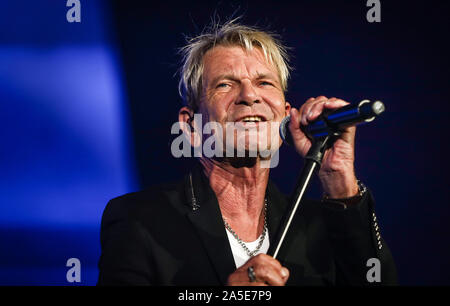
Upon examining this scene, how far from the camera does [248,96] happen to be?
1.51m

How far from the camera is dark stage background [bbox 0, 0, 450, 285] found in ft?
5.90

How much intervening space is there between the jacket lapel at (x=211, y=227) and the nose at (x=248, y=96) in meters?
0.37

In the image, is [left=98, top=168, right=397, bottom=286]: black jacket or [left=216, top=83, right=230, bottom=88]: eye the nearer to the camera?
[left=98, top=168, right=397, bottom=286]: black jacket

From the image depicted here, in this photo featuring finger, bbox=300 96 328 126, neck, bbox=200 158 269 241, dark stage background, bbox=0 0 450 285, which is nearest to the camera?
finger, bbox=300 96 328 126

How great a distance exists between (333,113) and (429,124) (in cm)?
107

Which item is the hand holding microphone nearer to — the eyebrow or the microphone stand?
the microphone stand

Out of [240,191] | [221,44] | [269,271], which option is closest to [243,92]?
[221,44]

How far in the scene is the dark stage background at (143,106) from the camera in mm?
1799

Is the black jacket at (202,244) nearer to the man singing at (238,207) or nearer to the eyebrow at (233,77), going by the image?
the man singing at (238,207)

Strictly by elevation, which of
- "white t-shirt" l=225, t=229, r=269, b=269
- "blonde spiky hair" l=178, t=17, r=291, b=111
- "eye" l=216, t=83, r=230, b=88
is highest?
"blonde spiky hair" l=178, t=17, r=291, b=111

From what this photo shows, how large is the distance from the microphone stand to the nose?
1.62 feet

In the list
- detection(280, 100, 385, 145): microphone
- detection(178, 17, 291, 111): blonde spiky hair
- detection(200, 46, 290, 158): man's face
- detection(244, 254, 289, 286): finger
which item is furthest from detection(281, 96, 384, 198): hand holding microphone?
detection(178, 17, 291, 111): blonde spiky hair

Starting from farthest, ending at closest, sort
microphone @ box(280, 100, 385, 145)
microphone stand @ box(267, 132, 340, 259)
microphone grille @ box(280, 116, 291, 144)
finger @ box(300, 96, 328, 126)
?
microphone grille @ box(280, 116, 291, 144) < finger @ box(300, 96, 328, 126) < microphone stand @ box(267, 132, 340, 259) < microphone @ box(280, 100, 385, 145)

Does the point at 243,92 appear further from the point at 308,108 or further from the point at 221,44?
the point at 308,108
